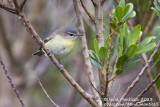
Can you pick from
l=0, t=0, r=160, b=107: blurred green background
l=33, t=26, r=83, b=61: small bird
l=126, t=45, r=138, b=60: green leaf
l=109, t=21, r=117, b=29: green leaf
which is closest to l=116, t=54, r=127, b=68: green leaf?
l=126, t=45, r=138, b=60: green leaf

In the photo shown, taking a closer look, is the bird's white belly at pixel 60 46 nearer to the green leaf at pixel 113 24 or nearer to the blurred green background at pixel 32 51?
the blurred green background at pixel 32 51

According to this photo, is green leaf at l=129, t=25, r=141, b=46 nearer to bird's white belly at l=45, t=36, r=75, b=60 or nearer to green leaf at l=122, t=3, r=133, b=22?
green leaf at l=122, t=3, r=133, b=22

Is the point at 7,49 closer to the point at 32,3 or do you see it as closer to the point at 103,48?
the point at 32,3

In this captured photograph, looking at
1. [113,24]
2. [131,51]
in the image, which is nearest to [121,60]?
[131,51]

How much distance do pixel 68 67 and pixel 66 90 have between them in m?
0.73

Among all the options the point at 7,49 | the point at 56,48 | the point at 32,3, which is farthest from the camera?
the point at 32,3

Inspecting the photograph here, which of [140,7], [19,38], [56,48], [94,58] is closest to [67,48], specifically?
[56,48]

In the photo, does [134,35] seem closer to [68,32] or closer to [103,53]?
[103,53]

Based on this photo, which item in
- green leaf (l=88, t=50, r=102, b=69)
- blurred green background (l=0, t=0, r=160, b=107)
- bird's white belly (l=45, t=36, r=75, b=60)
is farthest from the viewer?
blurred green background (l=0, t=0, r=160, b=107)

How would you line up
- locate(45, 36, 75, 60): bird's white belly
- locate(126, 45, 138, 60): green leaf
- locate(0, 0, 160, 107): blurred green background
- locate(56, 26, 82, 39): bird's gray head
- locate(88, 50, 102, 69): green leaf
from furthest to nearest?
locate(0, 0, 160, 107): blurred green background → locate(56, 26, 82, 39): bird's gray head → locate(45, 36, 75, 60): bird's white belly → locate(88, 50, 102, 69): green leaf → locate(126, 45, 138, 60): green leaf

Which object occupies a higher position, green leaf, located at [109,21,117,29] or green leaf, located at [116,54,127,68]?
green leaf, located at [109,21,117,29]

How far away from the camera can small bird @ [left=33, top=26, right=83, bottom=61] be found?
3.10m

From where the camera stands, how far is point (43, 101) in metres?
4.88

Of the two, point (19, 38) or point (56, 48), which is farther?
point (19, 38)
